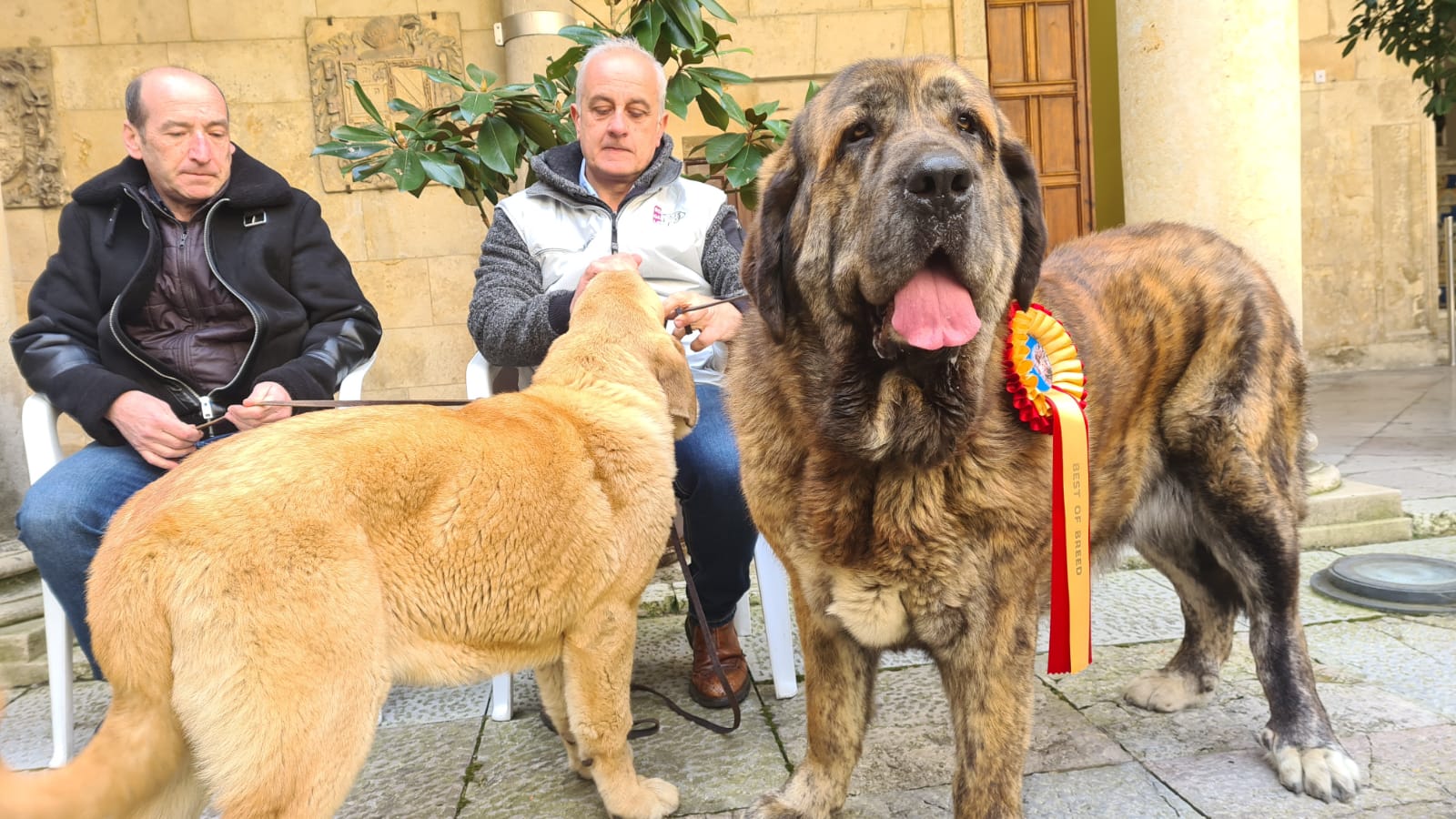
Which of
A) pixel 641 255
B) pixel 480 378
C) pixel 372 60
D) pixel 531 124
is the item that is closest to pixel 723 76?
pixel 531 124

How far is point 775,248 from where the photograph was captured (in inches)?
75.4

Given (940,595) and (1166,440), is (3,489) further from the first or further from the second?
(1166,440)

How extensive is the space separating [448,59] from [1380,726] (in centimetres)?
660

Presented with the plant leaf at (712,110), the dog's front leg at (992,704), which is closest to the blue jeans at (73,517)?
the dog's front leg at (992,704)

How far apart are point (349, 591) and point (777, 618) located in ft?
5.04

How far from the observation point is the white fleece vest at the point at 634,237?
10.3 feet

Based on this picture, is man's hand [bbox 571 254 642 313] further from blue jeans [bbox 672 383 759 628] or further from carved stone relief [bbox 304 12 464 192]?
carved stone relief [bbox 304 12 464 192]

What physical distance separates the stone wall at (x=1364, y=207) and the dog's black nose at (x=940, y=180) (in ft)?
30.2

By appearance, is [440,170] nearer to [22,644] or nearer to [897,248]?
[22,644]

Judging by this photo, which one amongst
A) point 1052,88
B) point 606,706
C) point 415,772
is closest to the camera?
point 606,706

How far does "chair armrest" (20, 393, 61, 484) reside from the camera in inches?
108

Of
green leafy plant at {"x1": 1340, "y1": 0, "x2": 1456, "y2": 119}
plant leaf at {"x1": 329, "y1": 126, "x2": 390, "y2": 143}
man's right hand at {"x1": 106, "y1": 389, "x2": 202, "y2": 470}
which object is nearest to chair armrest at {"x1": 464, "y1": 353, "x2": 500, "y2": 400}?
man's right hand at {"x1": 106, "y1": 389, "x2": 202, "y2": 470}

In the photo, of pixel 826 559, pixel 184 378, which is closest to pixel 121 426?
pixel 184 378

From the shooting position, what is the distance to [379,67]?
6602 mm
